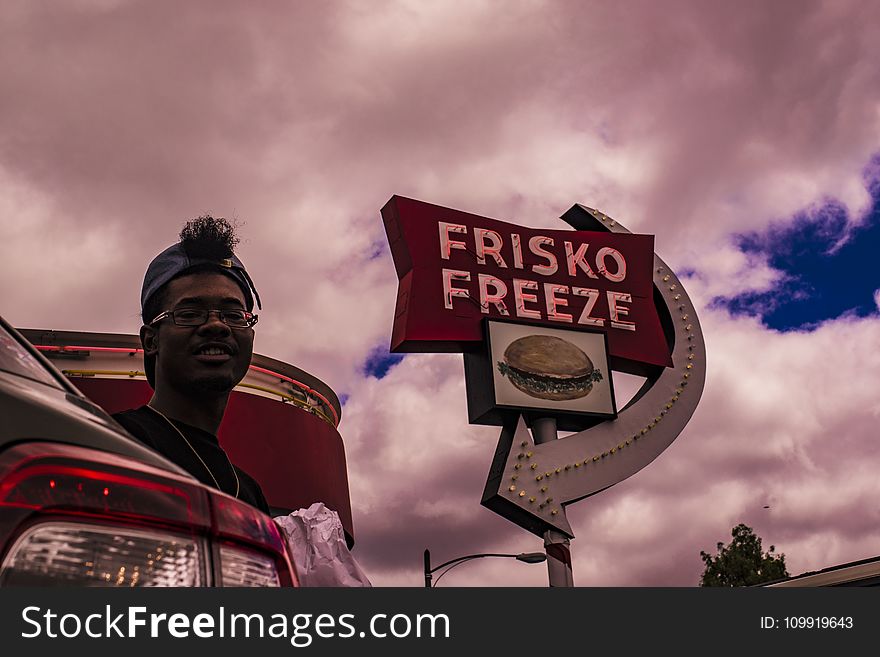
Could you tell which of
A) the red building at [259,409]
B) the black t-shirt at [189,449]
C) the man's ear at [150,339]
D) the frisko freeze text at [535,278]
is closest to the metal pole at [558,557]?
the frisko freeze text at [535,278]

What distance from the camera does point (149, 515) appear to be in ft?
4.82

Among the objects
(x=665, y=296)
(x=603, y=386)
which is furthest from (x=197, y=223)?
(x=665, y=296)

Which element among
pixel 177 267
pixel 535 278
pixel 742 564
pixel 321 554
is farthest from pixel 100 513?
pixel 742 564

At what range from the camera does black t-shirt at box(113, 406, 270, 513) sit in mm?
4504

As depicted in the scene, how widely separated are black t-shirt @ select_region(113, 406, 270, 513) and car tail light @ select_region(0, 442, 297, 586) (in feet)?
9.77

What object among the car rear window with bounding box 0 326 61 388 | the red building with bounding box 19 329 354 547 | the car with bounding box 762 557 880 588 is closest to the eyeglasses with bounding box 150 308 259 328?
the car rear window with bounding box 0 326 61 388

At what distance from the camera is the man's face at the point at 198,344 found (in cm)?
490

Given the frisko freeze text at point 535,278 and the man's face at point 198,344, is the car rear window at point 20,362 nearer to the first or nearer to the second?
the man's face at point 198,344

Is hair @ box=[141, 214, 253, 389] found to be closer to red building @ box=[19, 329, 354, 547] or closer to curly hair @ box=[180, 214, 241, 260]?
curly hair @ box=[180, 214, 241, 260]

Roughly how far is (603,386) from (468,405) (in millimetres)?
2791

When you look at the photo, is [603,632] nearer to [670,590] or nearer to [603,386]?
[670,590]

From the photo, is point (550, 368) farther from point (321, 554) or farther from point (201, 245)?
point (201, 245)

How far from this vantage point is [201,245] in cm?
498

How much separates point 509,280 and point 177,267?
13.3m
